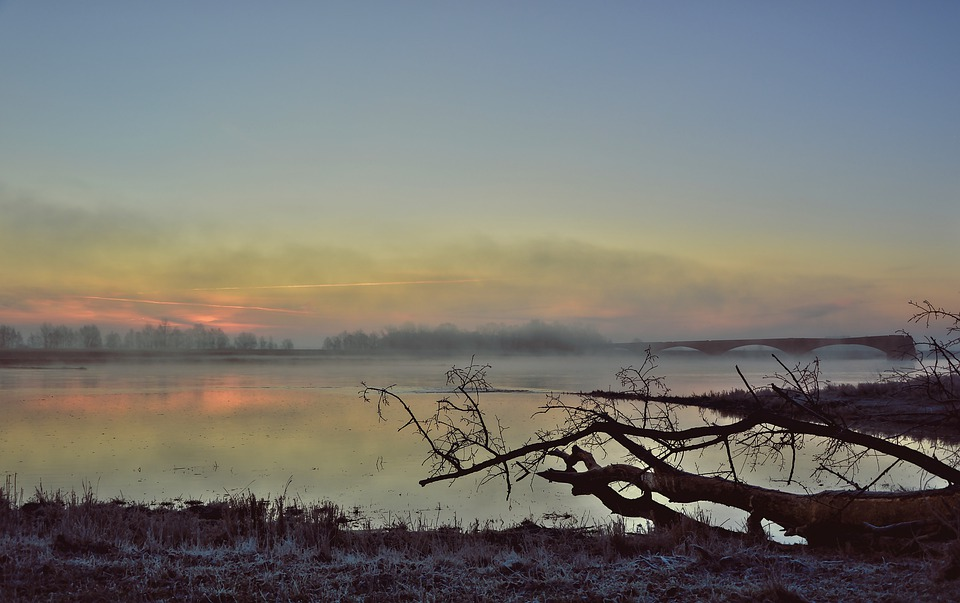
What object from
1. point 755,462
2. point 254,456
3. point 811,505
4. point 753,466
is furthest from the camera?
point 254,456

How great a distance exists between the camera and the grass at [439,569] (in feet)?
24.5

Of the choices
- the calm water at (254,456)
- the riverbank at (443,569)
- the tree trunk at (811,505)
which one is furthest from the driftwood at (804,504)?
the calm water at (254,456)

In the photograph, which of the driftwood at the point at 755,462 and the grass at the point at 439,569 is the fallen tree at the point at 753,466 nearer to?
the driftwood at the point at 755,462

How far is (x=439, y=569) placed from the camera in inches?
346

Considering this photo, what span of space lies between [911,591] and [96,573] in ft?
28.4

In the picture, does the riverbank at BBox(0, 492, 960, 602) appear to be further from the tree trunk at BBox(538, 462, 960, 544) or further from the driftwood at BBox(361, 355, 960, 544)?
the driftwood at BBox(361, 355, 960, 544)

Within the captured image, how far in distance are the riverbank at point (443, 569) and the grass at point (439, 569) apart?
2 cm

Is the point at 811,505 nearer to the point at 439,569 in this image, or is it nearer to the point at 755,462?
the point at 755,462

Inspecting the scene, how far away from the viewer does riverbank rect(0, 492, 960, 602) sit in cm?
747

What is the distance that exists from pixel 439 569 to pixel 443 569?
60 mm

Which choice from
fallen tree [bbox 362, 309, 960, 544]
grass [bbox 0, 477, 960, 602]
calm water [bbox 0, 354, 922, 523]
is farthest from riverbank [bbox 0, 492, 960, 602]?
calm water [bbox 0, 354, 922, 523]

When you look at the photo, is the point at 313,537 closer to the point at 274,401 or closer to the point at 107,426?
the point at 107,426

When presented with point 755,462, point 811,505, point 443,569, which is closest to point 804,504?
point 811,505

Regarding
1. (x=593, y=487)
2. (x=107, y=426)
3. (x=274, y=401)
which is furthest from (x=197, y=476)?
(x=274, y=401)
